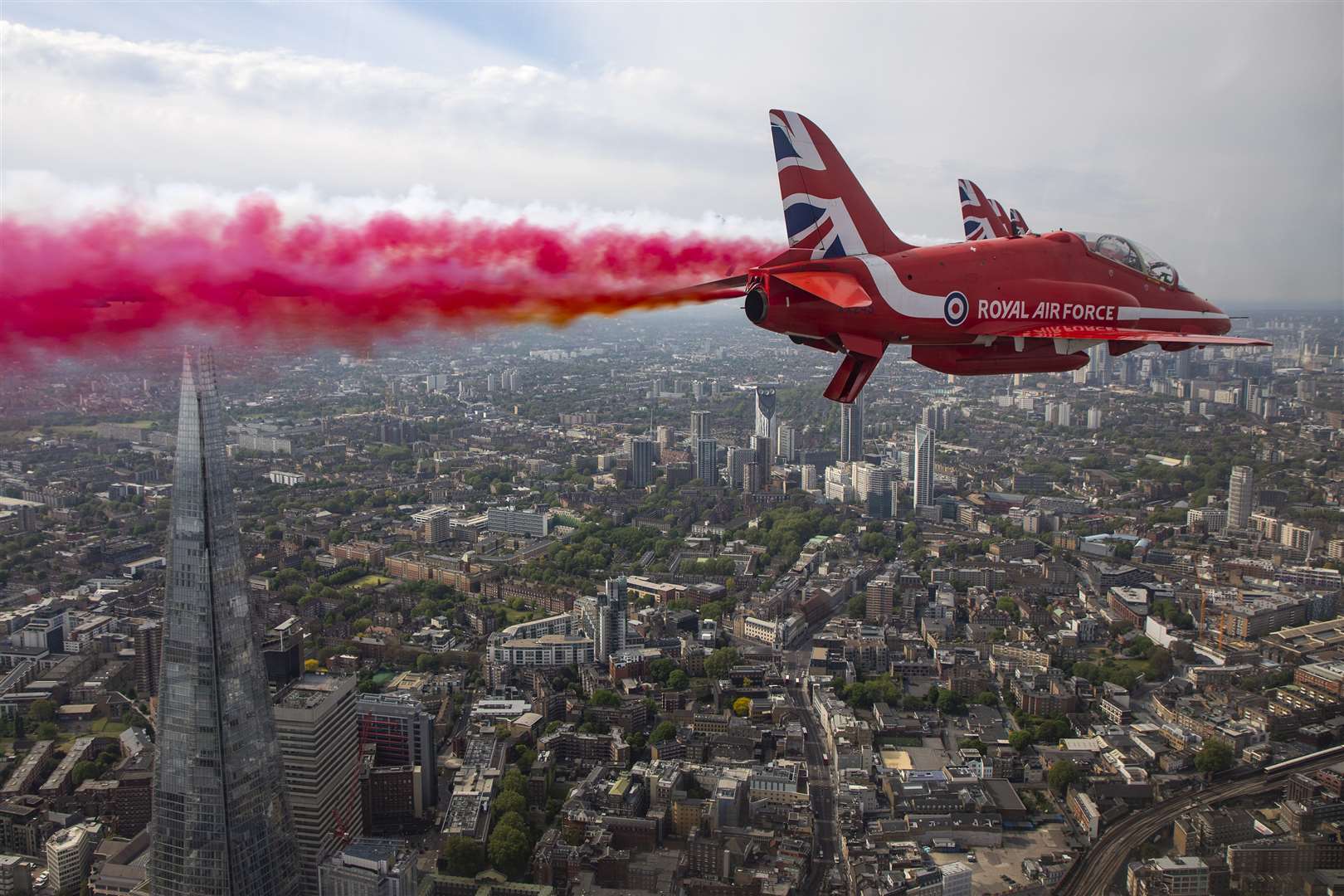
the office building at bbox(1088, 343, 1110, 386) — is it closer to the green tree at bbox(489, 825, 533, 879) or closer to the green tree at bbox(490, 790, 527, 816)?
the green tree at bbox(490, 790, 527, 816)

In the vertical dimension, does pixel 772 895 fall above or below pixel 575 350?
below

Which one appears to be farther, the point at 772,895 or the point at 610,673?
the point at 610,673

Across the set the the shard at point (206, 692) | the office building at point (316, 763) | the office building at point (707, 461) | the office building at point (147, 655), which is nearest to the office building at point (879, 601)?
the office building at point (707, 461)

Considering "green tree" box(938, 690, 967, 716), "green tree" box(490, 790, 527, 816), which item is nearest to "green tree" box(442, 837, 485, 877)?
"green tree" box(490, 790, 527, 816)

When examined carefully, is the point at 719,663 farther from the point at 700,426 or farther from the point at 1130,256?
the point at 700,426

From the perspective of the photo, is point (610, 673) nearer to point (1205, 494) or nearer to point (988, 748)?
point (988, 748)

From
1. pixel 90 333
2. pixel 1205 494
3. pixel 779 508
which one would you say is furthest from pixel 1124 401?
pixel 90 333

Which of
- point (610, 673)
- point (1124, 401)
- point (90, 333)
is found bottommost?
point (610, 673)

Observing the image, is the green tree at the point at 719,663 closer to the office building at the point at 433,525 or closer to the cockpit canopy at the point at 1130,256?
the office building at the point at 433,525
